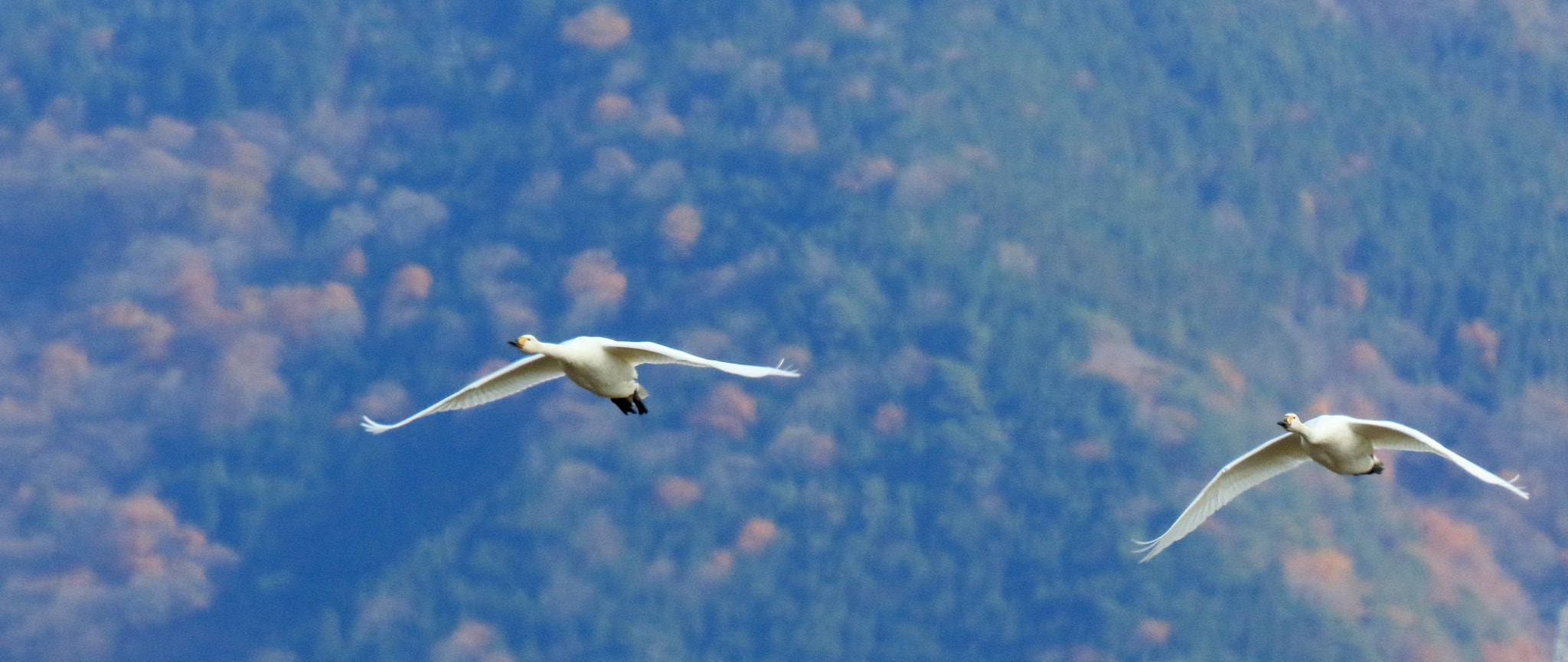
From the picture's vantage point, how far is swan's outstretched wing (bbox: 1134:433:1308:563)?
41906 millimetres

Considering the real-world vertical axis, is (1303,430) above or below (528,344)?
below

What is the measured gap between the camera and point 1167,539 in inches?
1628

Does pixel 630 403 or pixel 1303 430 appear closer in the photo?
pixel 1303 430

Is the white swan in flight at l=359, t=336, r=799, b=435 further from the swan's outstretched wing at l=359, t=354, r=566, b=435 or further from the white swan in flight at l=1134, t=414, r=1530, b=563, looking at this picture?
the white swan in flight at l=1134, t=414, r=1530, b=563

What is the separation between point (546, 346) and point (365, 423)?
4012mm

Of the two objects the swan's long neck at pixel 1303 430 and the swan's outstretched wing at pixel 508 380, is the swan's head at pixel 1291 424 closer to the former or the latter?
the swan's long neck at pixel 1303 430

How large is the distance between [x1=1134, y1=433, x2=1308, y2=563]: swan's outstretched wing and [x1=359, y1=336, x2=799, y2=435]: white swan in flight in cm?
965

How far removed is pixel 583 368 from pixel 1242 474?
46.9 feet

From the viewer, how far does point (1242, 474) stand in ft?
140

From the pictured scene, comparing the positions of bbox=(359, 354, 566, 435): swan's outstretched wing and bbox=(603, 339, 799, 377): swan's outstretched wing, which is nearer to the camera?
bbox=(603, 339, 799, 377): swan's outstretched wing

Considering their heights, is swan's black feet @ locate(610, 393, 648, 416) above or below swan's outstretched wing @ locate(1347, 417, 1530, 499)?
above

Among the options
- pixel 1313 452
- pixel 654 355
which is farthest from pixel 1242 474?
pixel 654 355

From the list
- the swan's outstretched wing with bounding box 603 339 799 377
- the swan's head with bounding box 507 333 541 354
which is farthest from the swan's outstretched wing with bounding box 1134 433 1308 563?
the swan's head with bounding box 507 333 541 354

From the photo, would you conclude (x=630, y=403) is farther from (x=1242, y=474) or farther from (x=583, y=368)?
(x=1242, y=474)
